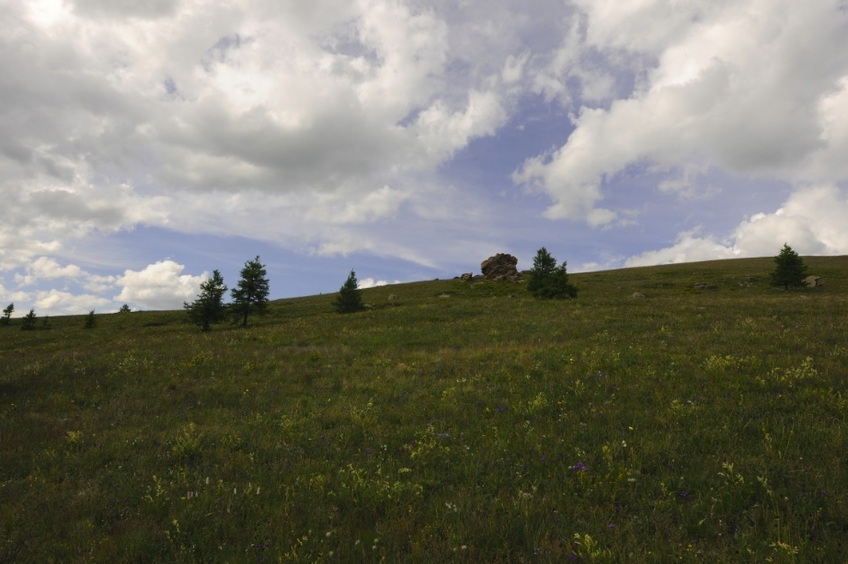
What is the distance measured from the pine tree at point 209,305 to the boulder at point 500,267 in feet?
192

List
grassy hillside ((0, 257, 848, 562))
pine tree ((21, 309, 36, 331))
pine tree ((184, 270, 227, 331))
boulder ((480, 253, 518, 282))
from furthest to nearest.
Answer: boulder ((480, 253, 518, 282)), pine tree ((21, 309, 36, 331)), pine tree ((184, 270, 227, 331)), grassy hillside ((0, 257, 848, 562))

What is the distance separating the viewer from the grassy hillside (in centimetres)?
546

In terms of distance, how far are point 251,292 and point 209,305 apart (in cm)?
391

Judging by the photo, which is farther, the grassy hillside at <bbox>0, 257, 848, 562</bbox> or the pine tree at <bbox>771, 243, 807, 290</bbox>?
the pine tree at <bbox>771, 243, 807, 290</bbox>

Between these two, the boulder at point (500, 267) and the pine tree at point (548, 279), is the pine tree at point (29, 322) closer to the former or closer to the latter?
the pine tree at point (548, 279)

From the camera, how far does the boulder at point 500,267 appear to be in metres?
89.5

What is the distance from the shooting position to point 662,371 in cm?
1258

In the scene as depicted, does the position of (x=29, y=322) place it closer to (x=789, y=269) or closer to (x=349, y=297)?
(x=349, y=297)

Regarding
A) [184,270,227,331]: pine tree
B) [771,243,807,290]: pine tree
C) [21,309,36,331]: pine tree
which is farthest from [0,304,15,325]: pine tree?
[771,243,807,290]: pine tree

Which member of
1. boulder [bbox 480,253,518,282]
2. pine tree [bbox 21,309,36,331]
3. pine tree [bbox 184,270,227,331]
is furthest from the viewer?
boulder [bbox 480,253,518,282]

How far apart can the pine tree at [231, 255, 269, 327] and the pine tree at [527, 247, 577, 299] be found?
28.9 meters

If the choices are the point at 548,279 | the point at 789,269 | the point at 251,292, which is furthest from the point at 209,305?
the point at 789,269

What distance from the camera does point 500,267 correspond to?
91.6 m

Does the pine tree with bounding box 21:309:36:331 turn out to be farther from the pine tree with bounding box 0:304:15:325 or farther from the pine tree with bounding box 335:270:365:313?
the pine tree with bounding box 335:270:365:313
